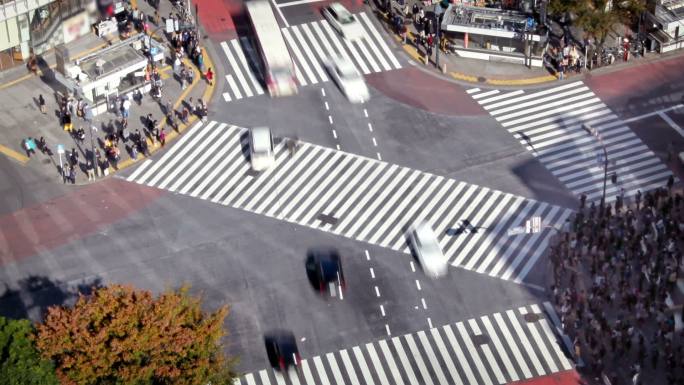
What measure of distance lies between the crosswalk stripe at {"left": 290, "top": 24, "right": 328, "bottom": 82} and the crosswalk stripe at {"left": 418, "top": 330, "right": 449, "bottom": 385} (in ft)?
101

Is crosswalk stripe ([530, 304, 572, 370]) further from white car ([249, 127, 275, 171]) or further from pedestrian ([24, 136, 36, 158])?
pedestrian ([24, 136, 36, 158])

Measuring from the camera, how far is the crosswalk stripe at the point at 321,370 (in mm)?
99812

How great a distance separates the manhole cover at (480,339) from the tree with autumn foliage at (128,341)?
750 inches

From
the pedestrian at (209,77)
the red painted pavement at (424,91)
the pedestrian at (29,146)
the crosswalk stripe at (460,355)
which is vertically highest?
the pedestrian at (209,77)

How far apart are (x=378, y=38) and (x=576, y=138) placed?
21.1 m

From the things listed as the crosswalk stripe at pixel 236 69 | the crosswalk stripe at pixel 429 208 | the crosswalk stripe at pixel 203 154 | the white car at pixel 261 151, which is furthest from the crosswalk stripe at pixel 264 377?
the crosswalk stripe at pixel 236 69

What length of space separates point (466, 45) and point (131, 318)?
48.7 m

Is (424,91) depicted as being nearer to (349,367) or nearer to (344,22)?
(344,22)

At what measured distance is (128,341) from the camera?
89.3m

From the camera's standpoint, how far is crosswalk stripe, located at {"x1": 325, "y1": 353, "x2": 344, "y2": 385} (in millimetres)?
99875

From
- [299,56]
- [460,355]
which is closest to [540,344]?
[460,355]

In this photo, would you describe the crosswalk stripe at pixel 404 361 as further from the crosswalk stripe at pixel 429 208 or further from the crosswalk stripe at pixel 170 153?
the crosswalk stripe at pixel 170 153

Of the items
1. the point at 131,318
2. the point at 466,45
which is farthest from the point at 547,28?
the point at 131,318

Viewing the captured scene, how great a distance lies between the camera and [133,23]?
13100 centimetres
